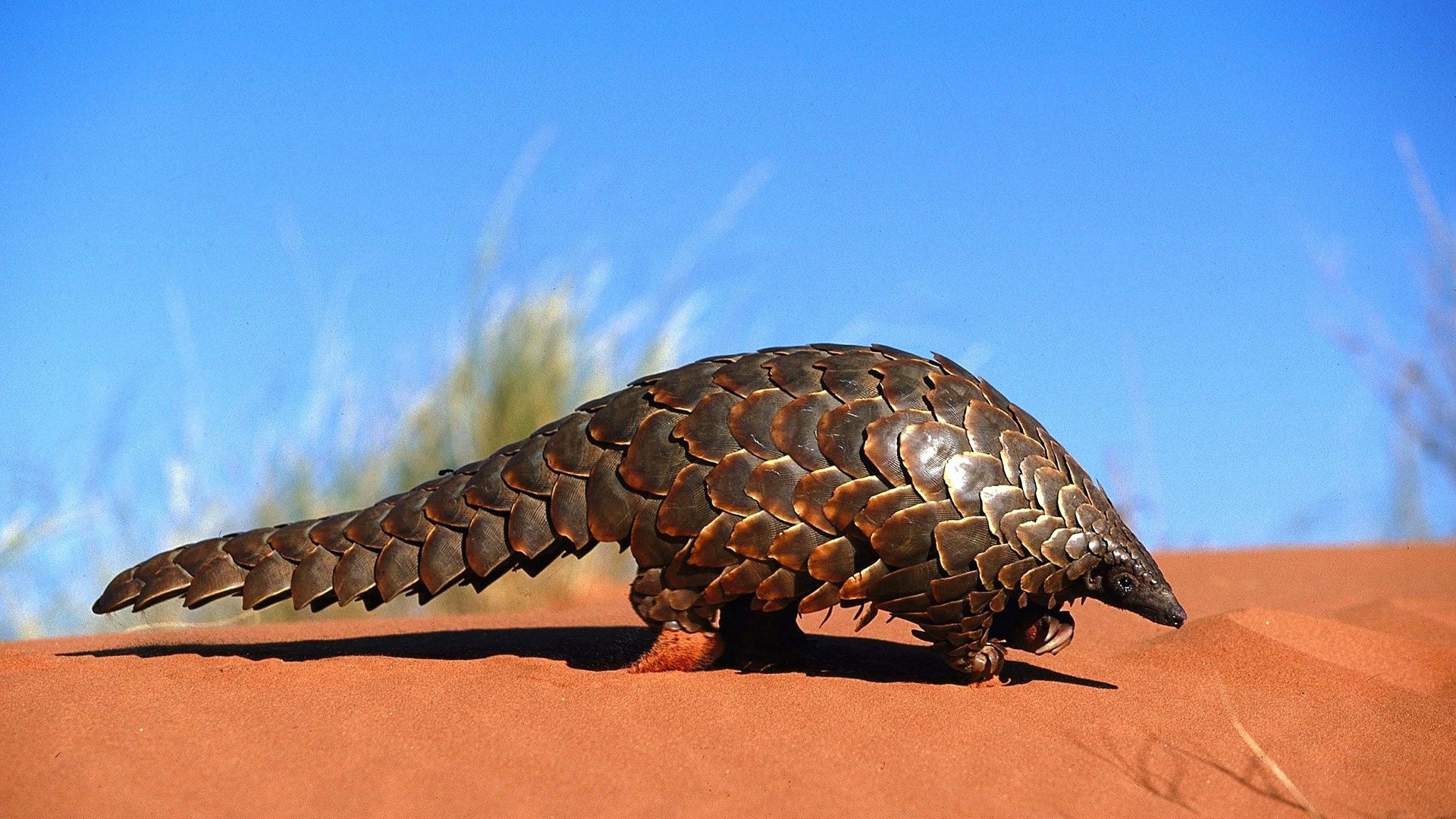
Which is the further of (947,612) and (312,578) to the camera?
(312,578)

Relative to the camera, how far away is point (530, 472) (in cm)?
533

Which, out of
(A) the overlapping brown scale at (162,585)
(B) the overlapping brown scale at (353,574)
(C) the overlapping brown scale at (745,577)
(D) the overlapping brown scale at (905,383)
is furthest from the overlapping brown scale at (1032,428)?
(A) the overlapping brown scale at (162,585)

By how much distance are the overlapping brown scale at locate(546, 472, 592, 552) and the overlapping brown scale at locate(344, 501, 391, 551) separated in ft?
2.34

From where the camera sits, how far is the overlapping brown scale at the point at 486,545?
17.3 feet

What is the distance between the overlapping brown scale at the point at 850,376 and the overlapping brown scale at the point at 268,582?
7.63 ft

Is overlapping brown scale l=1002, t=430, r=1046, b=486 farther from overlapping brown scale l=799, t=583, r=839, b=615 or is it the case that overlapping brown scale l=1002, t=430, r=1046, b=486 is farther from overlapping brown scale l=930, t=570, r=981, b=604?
overlapping brown scale l=799, t=583, r=839, b=615

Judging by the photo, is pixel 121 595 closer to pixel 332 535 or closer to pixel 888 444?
pixel 332 535

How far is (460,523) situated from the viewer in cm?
535

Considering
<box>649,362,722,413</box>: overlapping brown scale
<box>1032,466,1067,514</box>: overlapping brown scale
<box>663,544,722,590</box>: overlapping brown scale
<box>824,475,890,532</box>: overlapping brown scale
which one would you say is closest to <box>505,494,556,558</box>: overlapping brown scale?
<box>663,544,722,590</box>: overlapping brown scale

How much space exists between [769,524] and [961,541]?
70cm

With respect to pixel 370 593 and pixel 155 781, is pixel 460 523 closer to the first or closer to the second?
pixel 370 593

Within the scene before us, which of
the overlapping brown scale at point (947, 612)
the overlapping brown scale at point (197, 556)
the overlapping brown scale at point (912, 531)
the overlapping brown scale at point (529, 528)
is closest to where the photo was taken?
the overlapping brown scale at point (912, 531)

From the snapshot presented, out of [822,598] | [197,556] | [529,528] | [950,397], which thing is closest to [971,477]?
[950,397]

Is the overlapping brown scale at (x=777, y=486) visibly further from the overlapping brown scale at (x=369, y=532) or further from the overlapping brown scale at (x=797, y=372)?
the overlapping brown scale at (x=369, y=532)
